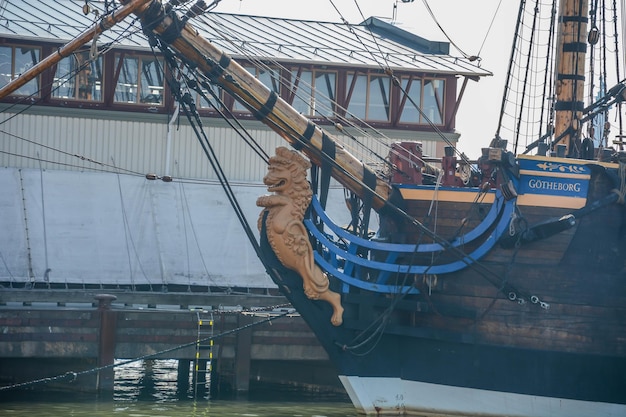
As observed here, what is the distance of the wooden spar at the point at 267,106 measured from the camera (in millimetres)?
21531

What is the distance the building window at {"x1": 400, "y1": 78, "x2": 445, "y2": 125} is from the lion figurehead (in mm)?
12877

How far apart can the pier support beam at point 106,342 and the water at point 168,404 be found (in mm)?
312

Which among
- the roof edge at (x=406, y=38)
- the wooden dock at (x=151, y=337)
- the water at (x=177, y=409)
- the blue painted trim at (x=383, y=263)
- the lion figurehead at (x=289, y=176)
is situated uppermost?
the roof edge at (x=406, y=38)

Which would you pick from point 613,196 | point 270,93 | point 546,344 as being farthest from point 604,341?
point 270,93

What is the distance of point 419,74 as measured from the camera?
34156 millimetres

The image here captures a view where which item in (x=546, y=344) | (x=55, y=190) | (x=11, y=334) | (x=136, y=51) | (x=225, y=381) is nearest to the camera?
(x=546, y=344)

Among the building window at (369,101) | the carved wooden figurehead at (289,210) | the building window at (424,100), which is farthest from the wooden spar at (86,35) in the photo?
the building window at (424,100)

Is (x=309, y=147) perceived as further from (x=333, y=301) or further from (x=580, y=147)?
(x=580, y=147)

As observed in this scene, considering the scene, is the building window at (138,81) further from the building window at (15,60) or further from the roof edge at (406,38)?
the roof edge at (406,38)

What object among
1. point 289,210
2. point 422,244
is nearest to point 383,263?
point 422,244

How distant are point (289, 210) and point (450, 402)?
161 inches

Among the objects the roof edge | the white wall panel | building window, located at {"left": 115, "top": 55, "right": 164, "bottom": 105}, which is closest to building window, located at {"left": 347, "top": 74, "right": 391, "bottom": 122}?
the roof edge

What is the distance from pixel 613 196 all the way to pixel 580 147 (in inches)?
113

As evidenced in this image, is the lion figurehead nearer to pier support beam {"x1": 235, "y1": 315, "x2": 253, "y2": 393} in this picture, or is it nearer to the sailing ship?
the sailing ship
